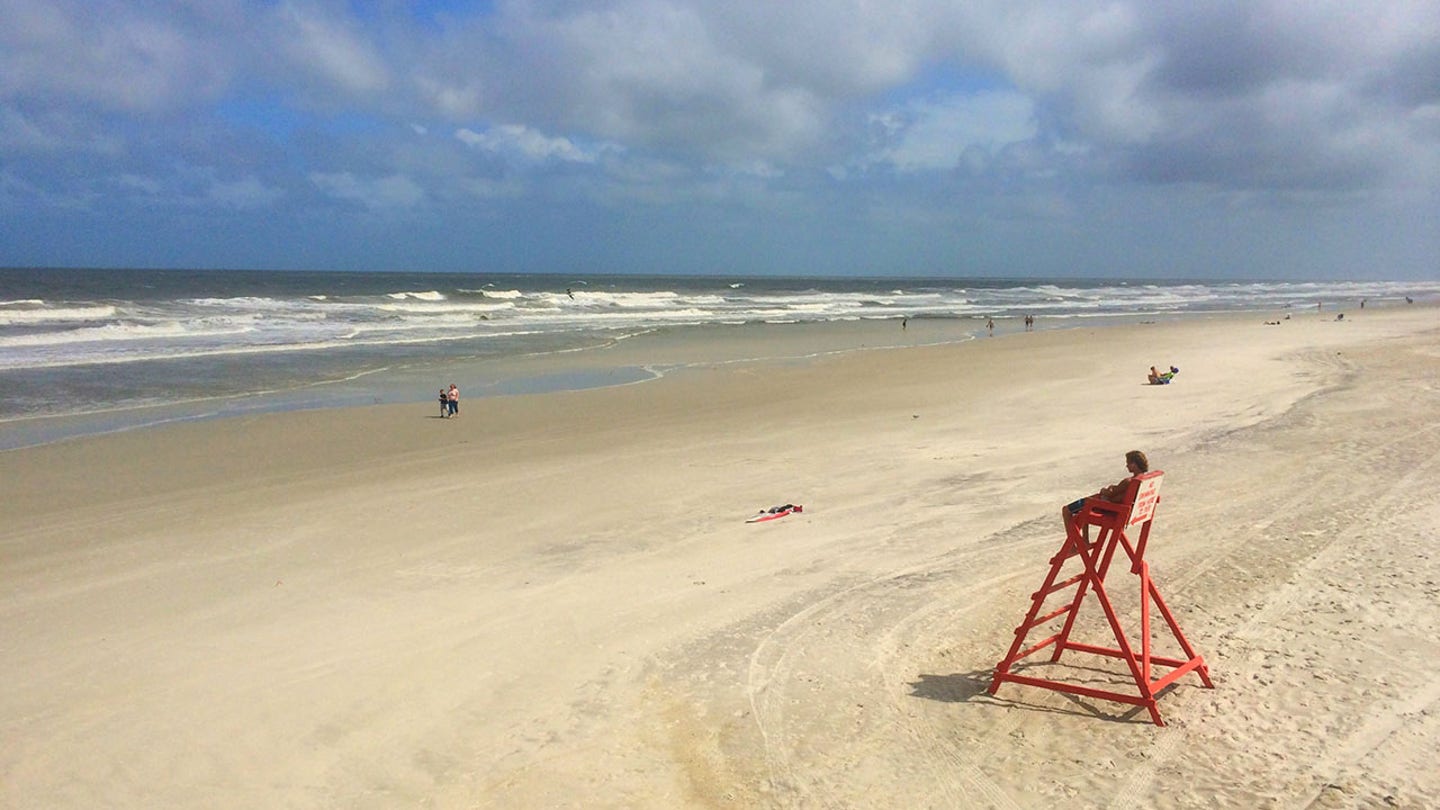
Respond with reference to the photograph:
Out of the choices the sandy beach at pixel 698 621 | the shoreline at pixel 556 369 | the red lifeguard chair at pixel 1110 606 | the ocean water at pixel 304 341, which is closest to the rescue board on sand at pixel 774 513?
the sandy beach at pixel 698 621

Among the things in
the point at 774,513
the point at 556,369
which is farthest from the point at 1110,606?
the point at 556,369

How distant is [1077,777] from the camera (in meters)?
4.66

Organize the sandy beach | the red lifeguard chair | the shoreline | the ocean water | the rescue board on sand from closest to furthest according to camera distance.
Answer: the sandy beach < the red lifeguard chair < the rescue board on sand < the shoreline < the ocean water

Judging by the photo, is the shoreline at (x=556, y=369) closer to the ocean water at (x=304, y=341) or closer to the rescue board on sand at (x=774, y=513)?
the ocean water at (x=304, y=341)

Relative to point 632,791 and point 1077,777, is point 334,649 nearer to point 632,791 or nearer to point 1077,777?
point 632,791

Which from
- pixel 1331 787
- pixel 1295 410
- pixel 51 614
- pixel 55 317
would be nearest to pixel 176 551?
pixel 51 614

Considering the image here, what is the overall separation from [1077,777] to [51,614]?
7777 millimetres

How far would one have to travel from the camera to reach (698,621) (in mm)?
6883

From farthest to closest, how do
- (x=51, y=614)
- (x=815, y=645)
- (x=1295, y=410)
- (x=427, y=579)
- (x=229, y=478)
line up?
(x=1295, y=410) < (x=229, y=478) < (x=427, y=579) < (x=51, y=614) < (x=815, y=645)

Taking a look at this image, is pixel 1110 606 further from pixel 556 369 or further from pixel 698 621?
pixel 556 369

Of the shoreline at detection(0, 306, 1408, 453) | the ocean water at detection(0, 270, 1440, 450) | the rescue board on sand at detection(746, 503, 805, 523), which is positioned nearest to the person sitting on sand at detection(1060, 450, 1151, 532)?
the rescue board on sand at detection(746, 503, 805, 523)

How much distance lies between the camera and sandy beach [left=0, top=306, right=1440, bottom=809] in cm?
482

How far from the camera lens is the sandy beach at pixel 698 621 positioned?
482cm

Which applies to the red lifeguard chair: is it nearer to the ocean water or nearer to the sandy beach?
the sandy beach
